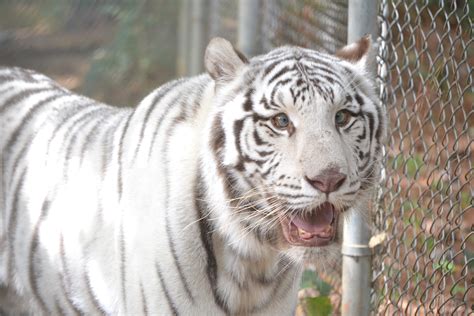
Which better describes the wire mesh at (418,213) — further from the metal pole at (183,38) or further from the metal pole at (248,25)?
the metal pole at (183,38)

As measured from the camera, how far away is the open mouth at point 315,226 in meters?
2.57

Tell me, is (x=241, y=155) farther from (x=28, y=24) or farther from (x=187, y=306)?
Answer: (x=28, y=24)

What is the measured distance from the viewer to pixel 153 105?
2.94 metres

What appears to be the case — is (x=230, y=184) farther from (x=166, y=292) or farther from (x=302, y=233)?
(x=166, y=292)

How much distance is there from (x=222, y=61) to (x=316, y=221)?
563 mm

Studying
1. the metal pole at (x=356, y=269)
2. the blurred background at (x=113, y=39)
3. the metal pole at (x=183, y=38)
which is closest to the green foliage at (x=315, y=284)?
the metal pole at (x=356, y=269)

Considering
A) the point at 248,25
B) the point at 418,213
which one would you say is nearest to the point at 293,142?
the point at 418,213

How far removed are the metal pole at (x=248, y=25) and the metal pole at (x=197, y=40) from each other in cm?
127

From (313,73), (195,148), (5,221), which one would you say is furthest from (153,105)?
(5,221)

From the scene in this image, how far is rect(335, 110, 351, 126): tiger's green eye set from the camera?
8.41 ft

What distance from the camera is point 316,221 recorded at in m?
2.59

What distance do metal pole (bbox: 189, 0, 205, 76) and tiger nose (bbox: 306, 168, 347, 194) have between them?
3.88 metres

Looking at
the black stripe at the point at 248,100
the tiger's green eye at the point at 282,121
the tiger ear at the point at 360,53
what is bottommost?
the tiger's green eye at the point at 282,121

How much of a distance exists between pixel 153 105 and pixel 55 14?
3.78 m
